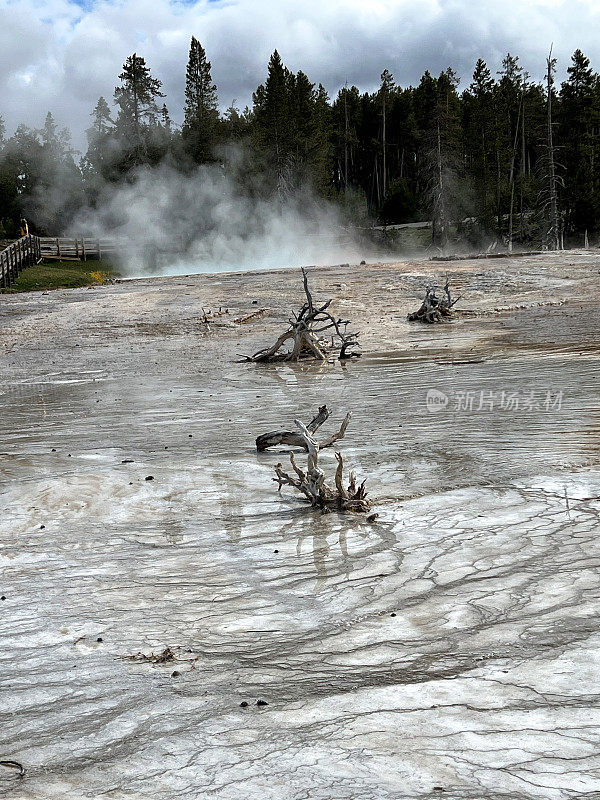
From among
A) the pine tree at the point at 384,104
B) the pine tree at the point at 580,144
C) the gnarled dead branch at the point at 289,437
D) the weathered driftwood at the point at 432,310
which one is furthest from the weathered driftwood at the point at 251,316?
the pine tree at the point at 384,104

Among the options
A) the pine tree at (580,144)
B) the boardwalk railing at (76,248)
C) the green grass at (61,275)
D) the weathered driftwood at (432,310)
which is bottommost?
the weathered driftwood at (432,310)

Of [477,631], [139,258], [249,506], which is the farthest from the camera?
[139,258]

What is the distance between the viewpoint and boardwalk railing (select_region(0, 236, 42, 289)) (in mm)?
26375

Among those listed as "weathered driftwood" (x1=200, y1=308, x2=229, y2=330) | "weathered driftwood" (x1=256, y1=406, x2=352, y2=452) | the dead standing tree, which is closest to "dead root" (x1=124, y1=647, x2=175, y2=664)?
"weathered driftwood" (x1=256, y1=406, x2=352, y2=452)

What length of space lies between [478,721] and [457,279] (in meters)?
18.7

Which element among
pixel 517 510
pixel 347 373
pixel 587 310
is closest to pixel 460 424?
pixel 517 510

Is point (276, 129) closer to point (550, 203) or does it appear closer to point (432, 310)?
point (550, 203)

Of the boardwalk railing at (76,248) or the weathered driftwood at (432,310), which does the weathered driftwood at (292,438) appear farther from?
the boardwalk railing at (76,248)

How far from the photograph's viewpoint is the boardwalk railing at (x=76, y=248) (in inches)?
1414

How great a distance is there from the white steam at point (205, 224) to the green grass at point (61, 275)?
7.72ft

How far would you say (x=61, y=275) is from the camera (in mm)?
29781

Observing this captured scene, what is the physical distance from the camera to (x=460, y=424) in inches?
300

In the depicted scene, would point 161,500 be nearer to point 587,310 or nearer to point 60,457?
point 60,457

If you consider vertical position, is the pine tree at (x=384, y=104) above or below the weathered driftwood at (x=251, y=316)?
above
